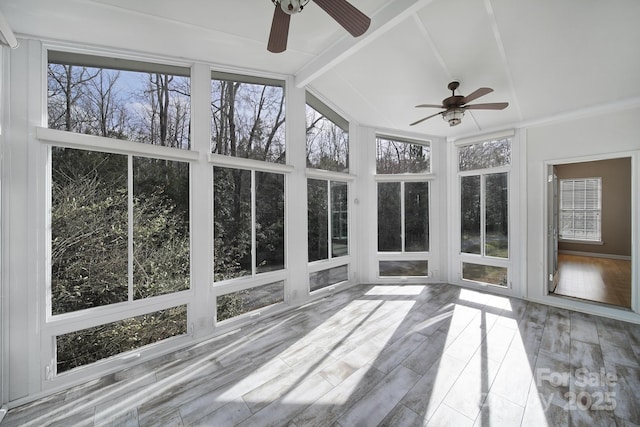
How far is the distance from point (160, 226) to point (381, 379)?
8.55ft

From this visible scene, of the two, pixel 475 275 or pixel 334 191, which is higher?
pixel 334 191

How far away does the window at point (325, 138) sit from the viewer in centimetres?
403

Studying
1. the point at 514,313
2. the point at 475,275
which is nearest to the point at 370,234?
the point at 475,275

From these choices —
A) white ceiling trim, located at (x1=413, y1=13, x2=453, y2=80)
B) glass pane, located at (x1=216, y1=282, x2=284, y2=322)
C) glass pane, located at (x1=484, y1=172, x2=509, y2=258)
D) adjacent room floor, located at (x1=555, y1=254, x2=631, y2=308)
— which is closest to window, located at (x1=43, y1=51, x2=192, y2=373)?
glass pane, located at (x1=216, y1=282, x2=284, y2=322)

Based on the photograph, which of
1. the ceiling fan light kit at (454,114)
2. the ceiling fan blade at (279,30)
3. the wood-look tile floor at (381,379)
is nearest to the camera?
the ceiling fan blade at (279,30)

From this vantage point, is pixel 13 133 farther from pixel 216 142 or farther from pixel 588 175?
pixel 588 175

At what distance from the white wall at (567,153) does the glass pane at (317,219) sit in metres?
3.31

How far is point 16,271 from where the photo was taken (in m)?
1.99

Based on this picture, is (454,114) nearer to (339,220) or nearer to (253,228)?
(339,220)

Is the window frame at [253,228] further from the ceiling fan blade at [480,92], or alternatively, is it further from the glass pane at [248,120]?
the ceiling fan blade at [480,92]

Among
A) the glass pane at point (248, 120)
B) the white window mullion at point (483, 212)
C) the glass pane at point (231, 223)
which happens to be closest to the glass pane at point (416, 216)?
the white window mullion at point (483, 212)

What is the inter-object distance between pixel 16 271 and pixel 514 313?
542cm

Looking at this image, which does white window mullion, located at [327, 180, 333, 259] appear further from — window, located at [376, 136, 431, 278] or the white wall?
the white wall

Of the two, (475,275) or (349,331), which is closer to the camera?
(349,331)
